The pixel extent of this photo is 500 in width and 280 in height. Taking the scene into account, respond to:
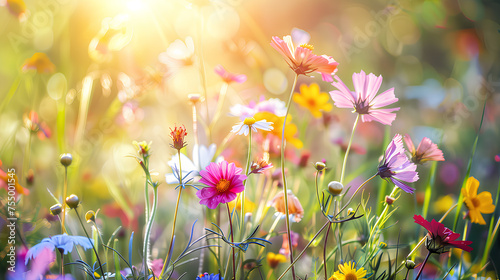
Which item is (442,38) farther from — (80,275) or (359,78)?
(80,275)

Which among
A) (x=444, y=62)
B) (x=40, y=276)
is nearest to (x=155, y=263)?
(x=40, y=276)

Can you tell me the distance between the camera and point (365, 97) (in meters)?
0.38

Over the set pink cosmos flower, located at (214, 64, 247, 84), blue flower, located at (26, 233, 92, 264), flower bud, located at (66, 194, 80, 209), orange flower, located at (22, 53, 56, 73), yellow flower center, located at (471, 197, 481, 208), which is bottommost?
yellow flower center, located at (471, 197, 481, 208)

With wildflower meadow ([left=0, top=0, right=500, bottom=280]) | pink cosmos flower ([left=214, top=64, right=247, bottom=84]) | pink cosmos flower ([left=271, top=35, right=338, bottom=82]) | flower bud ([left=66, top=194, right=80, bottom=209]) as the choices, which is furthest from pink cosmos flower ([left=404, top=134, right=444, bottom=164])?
flower bud ([left=66, top=194, right=80, bottom=209])

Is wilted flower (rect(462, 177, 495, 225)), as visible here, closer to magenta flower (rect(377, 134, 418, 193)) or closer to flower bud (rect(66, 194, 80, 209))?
magenta flower (rect(377, 134, 418, 193))

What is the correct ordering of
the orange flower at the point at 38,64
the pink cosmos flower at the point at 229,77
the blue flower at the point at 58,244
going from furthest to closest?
the orange flower at the point at 38,64
the pink cosmos flower at the point at 229,77
the blue flower at the point at 58,244

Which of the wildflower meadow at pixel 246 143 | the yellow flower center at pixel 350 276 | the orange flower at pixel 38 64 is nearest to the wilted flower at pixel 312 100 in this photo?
the wildflower meadow at pixel 246 143

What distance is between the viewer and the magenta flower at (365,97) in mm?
367

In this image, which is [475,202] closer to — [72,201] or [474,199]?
[474,199]

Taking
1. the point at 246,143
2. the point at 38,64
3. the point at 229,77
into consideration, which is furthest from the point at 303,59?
the point at 38,64

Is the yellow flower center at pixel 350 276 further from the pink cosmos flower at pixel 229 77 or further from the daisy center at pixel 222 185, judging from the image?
the pink cosmos flower at pixel 229 77

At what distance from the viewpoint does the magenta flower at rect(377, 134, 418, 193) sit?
1.12 feet

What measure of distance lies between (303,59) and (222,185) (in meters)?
0.14

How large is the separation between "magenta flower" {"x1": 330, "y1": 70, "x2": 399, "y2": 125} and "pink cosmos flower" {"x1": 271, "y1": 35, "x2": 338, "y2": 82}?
0.11 feet
